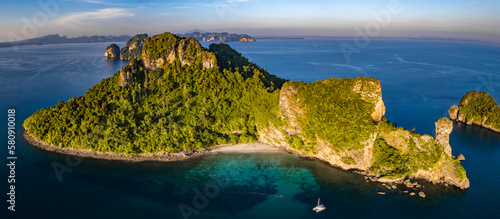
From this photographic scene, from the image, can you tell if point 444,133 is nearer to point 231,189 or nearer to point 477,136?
point 477,136

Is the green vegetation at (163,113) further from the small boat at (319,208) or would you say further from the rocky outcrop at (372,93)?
the small boat at (319,208)

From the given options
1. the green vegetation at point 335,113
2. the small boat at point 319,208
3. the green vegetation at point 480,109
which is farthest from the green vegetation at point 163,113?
the green vegetation at point 480,109

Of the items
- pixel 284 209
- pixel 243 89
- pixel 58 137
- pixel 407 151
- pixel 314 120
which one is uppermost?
pixel 243 89

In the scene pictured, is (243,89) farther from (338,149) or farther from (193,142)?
(338,149)

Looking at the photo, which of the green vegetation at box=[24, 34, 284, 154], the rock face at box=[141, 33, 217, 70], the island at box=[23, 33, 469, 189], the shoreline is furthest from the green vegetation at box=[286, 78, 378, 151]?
the rock face at box=[141, 33, 217, 70]

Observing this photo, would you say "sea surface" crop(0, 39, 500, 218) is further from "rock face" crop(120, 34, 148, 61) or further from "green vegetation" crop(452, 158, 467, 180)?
"rock face" crop(120, 34, 148, 61)

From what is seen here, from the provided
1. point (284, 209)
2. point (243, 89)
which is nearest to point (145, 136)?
point (243, 89)

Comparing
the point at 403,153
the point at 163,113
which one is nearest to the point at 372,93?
the point at 403,153
